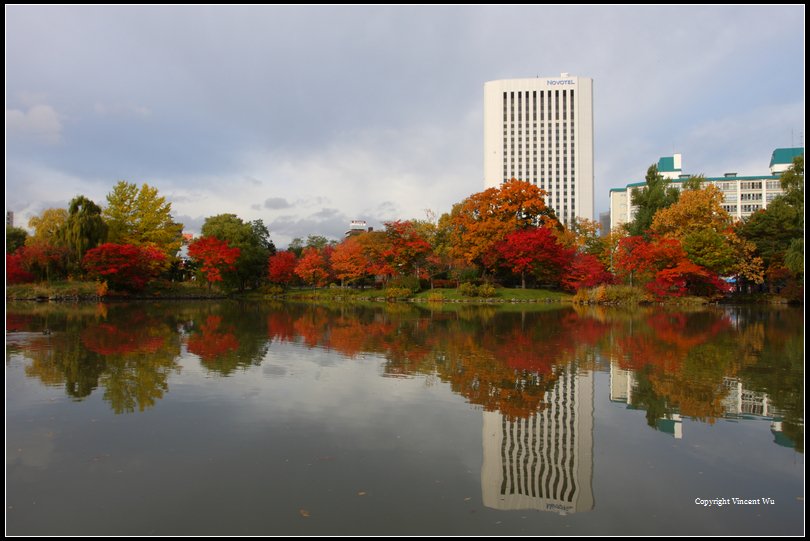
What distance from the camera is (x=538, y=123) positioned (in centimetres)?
8431

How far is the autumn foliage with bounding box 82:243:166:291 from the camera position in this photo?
31547 millimetres

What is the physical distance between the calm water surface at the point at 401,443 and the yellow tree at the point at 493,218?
87.2 feet

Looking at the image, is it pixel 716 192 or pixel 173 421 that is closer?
pixel 173 421

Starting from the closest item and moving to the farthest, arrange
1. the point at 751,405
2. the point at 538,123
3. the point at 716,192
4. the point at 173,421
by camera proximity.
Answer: the point at 173,421, the point at 751,405, the point at 716,192, the point at 538,123

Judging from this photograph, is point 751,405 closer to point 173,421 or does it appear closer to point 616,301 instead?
point 173,421

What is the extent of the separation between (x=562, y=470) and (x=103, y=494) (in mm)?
3745

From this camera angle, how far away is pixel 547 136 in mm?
84312

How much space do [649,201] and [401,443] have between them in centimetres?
3944

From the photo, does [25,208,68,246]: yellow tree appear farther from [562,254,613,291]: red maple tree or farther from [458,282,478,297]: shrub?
[562,254,613,291]: red maple tree

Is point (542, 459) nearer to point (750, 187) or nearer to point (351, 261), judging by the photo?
point (351, 261)

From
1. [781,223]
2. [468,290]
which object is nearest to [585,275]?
[468,290]

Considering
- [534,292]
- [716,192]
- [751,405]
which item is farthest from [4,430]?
[716,192]

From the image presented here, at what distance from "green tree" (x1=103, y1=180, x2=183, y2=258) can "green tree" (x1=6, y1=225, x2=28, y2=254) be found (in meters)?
7.62

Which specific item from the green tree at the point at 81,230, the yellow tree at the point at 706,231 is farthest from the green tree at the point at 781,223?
the green tree at the point at 81,230
